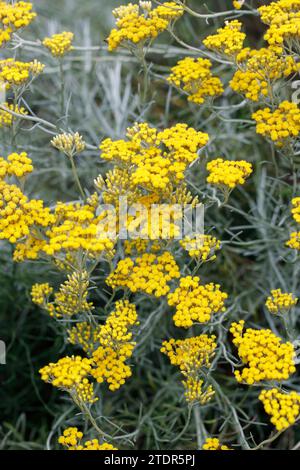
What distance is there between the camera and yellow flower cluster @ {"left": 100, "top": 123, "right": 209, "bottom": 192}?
1499mm

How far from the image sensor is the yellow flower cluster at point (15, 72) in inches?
66.1

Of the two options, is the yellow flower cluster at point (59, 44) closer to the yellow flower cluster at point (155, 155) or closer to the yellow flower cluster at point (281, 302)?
the yellow flower cluster at point (155, 155)

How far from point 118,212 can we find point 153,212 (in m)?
0.10

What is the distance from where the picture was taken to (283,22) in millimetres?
1607

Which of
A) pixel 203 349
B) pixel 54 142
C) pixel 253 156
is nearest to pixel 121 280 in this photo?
pixel 203 349

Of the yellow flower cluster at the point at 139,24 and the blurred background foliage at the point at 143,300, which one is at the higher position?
the yellow flower cluster at the point at 139,24

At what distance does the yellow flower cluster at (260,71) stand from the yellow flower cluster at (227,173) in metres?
0.22

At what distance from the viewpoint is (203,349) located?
149cm

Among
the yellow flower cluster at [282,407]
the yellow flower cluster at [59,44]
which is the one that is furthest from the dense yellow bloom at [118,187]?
the yellow flower cluster at [282,407]

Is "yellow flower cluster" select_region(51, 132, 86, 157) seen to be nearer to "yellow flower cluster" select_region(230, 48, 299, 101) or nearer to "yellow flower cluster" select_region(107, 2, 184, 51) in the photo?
"yellow flower cluster" select_region(107, 2, 184, 51)

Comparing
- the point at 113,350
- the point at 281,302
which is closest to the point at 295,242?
the point at 281,302

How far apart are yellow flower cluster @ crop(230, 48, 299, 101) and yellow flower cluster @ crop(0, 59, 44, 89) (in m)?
0.58

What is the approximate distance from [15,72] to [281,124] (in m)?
0.75
